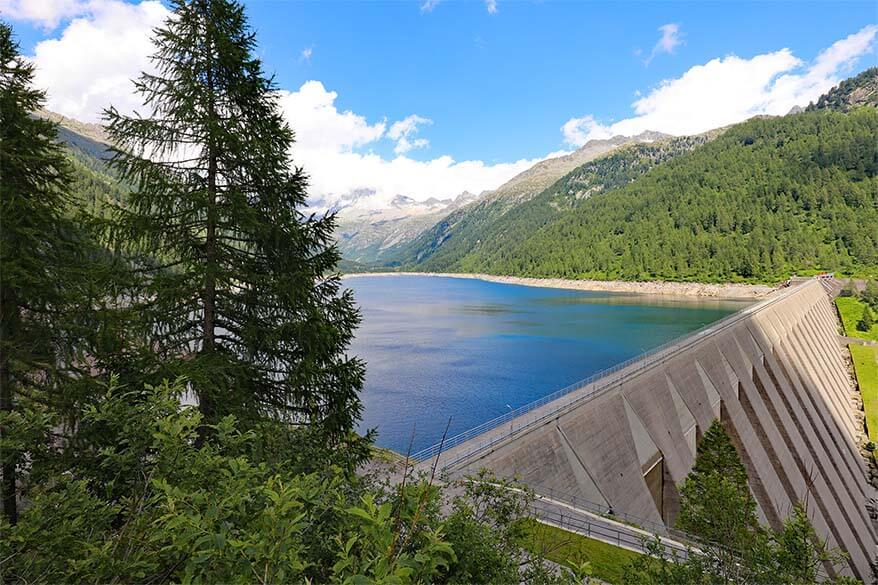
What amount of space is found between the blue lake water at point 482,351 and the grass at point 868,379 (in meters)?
23.6

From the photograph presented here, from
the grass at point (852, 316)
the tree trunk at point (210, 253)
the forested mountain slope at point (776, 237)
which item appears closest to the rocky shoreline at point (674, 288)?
the forested mountain slope at point (776, 237)

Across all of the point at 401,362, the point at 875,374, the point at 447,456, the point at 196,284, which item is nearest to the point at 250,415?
the point at 196,284

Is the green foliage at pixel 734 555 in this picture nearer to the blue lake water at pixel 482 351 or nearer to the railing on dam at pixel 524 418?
the railing on dam at pixel 524 418

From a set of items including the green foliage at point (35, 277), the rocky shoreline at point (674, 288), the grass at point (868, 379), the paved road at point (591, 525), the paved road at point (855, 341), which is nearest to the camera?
the green foliage at point (35, 277)

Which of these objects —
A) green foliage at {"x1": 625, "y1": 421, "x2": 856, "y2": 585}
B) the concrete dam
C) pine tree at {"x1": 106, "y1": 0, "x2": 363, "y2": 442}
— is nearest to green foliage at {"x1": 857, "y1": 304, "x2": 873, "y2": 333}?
the concrete dam

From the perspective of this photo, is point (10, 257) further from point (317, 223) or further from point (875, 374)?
point (875, 374)

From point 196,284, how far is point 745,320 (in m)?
58.3

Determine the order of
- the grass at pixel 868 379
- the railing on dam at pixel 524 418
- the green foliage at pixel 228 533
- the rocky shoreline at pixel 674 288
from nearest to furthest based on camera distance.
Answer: the green foliage at pixel 228 533, the railing on dam at pixel 524 418, the grass at pixel 868 379, the rocky shoreline at pixel 674 288

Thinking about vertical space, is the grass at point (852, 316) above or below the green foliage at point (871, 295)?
below

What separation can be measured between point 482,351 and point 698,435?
3514 centimetres

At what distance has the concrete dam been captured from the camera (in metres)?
18.4

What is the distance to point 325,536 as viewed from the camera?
387 centimetres

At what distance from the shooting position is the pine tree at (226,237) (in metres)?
9.07

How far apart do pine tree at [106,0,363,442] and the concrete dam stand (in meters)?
5.77
